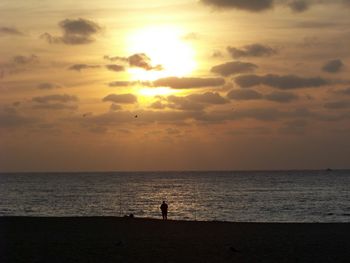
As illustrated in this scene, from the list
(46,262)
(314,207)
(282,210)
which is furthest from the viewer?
(314,207)

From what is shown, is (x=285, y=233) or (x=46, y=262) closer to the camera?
(x=46, y=262)

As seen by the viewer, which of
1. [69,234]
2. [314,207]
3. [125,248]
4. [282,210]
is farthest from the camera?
[314,207]

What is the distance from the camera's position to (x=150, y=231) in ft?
87.6

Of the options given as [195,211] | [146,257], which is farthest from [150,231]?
[195,211]

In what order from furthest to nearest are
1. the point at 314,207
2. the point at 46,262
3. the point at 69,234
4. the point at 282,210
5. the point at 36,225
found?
the point at 314,207 → the point at 282,210 → the point at 36,225 → the point at 69,234 → the point at 46,262

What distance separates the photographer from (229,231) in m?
27.0

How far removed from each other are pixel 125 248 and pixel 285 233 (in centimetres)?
917

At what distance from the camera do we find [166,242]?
74.2ft

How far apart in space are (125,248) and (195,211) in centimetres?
4336

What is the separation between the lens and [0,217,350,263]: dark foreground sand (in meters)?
19.0

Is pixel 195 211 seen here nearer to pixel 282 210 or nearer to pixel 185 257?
pixel 282 210

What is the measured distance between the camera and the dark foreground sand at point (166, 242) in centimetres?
1900

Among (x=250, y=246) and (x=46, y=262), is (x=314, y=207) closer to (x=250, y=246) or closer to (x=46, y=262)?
(x=250, y=246)

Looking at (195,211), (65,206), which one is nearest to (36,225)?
(195,211)
